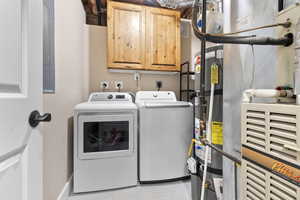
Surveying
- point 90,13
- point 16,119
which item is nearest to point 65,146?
point 16,119

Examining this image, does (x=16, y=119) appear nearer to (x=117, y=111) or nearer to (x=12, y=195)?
(x=12, y=195)

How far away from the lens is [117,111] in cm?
190

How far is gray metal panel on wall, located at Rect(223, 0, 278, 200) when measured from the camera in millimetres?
854

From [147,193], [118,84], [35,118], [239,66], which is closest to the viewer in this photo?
[35,118]

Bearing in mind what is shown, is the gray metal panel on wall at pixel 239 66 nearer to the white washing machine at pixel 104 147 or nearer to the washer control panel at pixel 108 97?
the white washing machine at pixel 104 147

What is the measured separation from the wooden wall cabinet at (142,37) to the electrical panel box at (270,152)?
2115 mm

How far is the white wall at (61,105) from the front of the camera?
1.27 meters

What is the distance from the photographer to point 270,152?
600 mm

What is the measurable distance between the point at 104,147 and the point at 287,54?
6.07 ft

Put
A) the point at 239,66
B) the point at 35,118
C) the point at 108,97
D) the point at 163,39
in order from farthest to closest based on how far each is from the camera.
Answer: the point at 163,39, the point at 108,97, the point at 239,66, the point at 35,118

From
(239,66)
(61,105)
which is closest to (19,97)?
(61,105)

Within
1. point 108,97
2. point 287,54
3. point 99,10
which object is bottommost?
point 108,97

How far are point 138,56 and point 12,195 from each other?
2.33 meters

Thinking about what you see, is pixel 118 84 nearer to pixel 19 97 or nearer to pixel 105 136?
pixel 105 136
